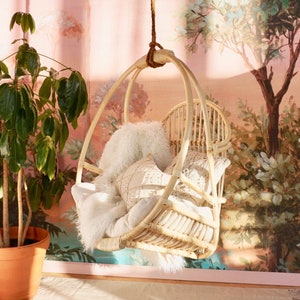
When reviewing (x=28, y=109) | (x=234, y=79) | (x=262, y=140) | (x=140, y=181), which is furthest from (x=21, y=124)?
(x=262, y=140)

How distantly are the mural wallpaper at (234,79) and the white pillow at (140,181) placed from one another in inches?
33.9

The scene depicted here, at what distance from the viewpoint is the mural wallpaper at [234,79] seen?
2975 mm

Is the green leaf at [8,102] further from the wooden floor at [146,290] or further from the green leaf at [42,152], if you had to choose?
the wooden floor at [146,290]

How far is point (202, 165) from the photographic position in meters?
2.26

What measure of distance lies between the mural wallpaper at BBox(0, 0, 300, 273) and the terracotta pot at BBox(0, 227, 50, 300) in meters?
0.56

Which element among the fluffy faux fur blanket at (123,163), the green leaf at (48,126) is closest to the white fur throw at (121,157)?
the fluffy faux fur blanket at (123,163)

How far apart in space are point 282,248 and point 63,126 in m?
1.58

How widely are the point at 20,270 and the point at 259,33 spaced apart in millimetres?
1998

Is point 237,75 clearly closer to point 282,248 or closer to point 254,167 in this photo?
point 254,167

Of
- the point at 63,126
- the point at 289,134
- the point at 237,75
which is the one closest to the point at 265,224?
the point at 289,134

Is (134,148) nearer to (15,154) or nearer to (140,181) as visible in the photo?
(140,181)

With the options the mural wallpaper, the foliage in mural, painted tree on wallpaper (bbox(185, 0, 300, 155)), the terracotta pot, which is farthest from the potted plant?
the foliage in mural

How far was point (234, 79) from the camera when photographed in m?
3.01

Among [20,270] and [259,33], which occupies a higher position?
[259,33]
